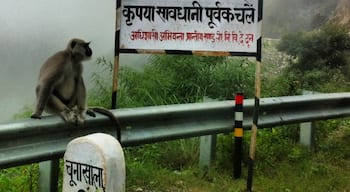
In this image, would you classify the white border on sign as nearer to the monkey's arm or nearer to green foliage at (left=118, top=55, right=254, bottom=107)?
the monkey's arm

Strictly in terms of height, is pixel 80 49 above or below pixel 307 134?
above

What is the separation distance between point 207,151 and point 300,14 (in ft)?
49.5

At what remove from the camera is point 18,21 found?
1561 cm

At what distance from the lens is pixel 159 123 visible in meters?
5.95

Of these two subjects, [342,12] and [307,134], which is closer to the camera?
[307,134]

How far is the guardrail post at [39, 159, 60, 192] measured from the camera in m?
5.12

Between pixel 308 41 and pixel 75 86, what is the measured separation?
1029cm

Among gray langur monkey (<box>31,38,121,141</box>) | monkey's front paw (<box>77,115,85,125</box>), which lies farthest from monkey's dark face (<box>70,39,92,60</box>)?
monkey's front paw (<box>77,115,85,125</box>)

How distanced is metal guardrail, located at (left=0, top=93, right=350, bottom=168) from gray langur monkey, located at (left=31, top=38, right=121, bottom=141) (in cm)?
13

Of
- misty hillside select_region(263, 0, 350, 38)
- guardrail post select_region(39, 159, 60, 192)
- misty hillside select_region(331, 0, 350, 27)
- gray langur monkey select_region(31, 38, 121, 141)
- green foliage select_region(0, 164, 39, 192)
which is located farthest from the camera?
misty hillside select_region(263, 0, 350, 38)

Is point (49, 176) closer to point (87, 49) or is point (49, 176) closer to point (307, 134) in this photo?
point (87, 49)

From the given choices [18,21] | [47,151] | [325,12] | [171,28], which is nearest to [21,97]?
[18,21]

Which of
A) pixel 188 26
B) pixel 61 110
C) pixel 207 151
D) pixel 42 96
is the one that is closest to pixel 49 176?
pixel 61 110

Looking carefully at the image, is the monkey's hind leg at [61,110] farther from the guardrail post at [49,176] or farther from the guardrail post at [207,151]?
the guardrail post at [207,151]
